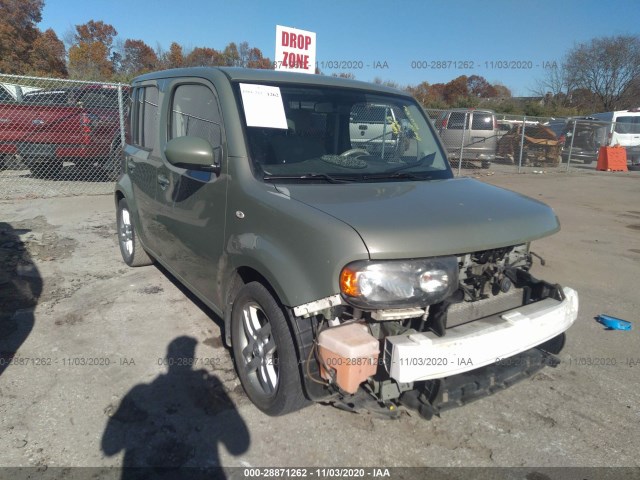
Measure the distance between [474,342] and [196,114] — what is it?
249cm

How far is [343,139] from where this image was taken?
3426 millimetres

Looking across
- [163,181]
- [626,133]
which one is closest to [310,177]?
[163,181]

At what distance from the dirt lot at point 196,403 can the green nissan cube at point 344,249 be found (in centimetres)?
30

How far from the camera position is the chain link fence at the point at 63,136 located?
9414 mm

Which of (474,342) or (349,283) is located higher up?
(349,283)

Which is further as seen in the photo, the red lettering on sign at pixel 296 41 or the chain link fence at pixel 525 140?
the chain link fence at pixel 525 140

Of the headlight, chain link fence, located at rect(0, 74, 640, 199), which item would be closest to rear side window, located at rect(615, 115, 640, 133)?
chain link fence, located at rect(0, 74, 640, 199)

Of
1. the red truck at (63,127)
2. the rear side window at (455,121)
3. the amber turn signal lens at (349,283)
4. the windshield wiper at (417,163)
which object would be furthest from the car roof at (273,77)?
the rear side window at (455,121)

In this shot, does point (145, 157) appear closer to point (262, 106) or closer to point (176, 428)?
point (262, 106)

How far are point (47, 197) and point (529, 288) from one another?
9289 mm

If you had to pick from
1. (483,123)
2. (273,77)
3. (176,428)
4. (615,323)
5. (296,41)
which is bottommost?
(176,428)

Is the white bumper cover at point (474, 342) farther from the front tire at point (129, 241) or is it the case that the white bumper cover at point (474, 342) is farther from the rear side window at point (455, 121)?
the rear side window at point (455, 121)

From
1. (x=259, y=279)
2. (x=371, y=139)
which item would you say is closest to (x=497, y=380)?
(x=259, y=279)

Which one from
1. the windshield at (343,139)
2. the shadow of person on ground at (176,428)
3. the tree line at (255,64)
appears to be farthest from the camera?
the tree line at (255,64)
